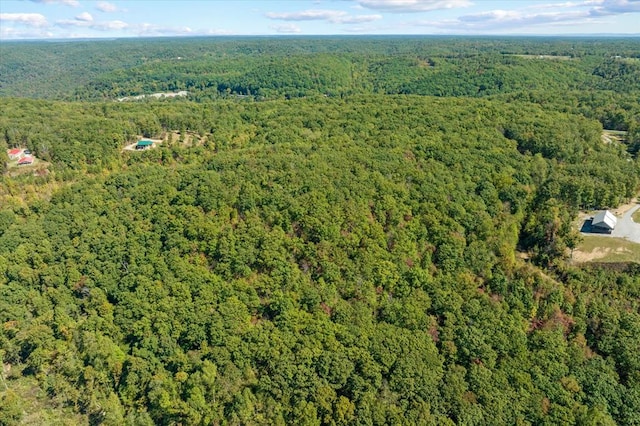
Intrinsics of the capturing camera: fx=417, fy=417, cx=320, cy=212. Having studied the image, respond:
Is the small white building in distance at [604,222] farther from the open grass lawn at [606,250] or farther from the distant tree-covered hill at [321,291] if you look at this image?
the distant tree-covered hill at [321,291]

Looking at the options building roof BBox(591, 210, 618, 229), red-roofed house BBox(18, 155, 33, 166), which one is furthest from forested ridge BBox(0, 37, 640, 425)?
building roof BBox(591, 210, 618, 229)

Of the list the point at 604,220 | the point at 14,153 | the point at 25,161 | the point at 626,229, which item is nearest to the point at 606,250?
the point at 604,220

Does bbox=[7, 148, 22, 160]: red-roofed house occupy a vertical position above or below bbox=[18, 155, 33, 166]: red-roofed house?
above

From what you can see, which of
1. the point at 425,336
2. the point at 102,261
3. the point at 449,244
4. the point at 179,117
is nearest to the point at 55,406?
the point at 102,261

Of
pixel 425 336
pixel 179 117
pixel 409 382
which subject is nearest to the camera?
pixel 409 382

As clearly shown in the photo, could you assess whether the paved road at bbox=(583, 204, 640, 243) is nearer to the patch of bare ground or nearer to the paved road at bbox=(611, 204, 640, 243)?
the paved road at bbox=(611, 204, 640, 243)

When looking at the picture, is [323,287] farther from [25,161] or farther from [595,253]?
[25,161]

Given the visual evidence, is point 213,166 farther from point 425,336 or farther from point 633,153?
point 633,153
